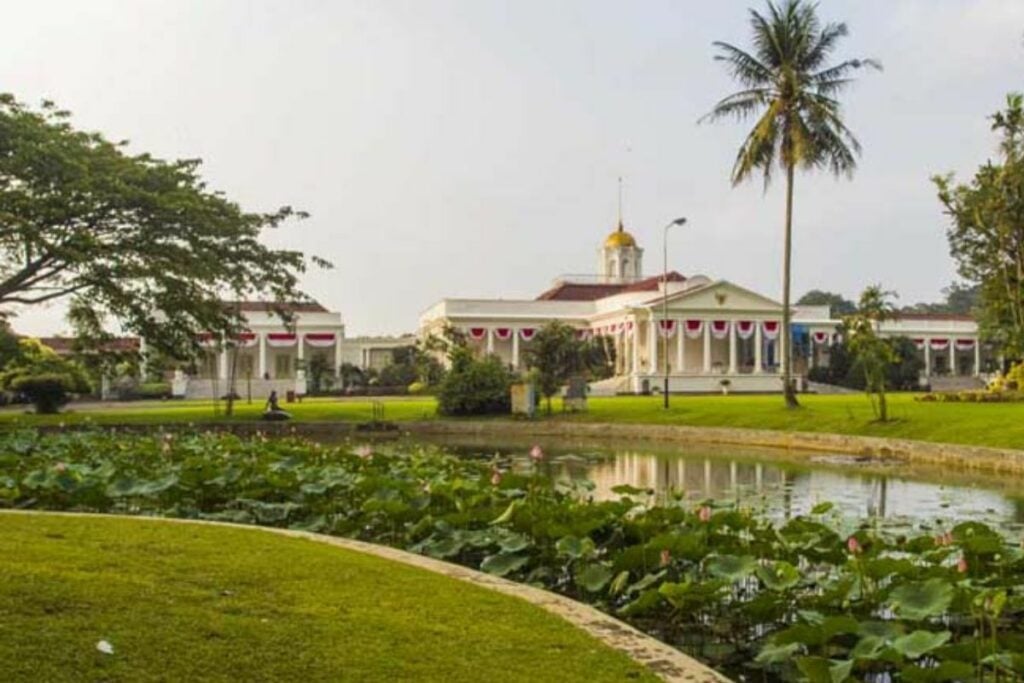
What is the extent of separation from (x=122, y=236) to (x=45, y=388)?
10149 millimetres

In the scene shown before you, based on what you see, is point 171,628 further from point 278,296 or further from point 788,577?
point 278,296

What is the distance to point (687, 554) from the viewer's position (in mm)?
6875

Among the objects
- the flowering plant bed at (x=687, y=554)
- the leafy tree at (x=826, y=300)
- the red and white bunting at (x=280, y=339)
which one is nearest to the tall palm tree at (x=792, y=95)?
the flowering plant bed at (x=687, y=554)

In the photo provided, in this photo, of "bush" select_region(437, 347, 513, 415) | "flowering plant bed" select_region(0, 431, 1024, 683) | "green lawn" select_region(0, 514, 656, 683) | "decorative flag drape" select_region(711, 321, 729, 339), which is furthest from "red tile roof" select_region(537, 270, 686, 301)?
"green lawn" select_region(0, 514, 656, 683)

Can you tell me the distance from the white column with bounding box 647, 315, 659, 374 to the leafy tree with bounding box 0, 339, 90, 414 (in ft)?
111

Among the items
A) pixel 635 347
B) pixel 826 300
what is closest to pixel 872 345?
pixel 635 347

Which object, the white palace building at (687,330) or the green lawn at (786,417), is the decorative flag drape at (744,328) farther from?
the green lawn at (786,417)

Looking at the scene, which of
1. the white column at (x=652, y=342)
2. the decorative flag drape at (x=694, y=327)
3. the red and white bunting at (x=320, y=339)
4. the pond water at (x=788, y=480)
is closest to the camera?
the pond water at (x=788, y=480)

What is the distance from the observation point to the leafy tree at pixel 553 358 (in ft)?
131

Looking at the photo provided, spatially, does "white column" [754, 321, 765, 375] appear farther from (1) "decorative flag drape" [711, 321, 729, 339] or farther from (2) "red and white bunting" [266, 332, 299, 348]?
(2) "red and white bunting" [266, 332, 299, 348]

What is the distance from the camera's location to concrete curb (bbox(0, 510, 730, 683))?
4.89 m

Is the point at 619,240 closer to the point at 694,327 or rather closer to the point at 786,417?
the point at 694,327

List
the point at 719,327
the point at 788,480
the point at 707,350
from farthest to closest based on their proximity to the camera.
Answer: the point at 707,350 → the point at 719,327 → the point at 788,480

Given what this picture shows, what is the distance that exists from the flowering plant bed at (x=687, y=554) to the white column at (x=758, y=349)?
182 ft
